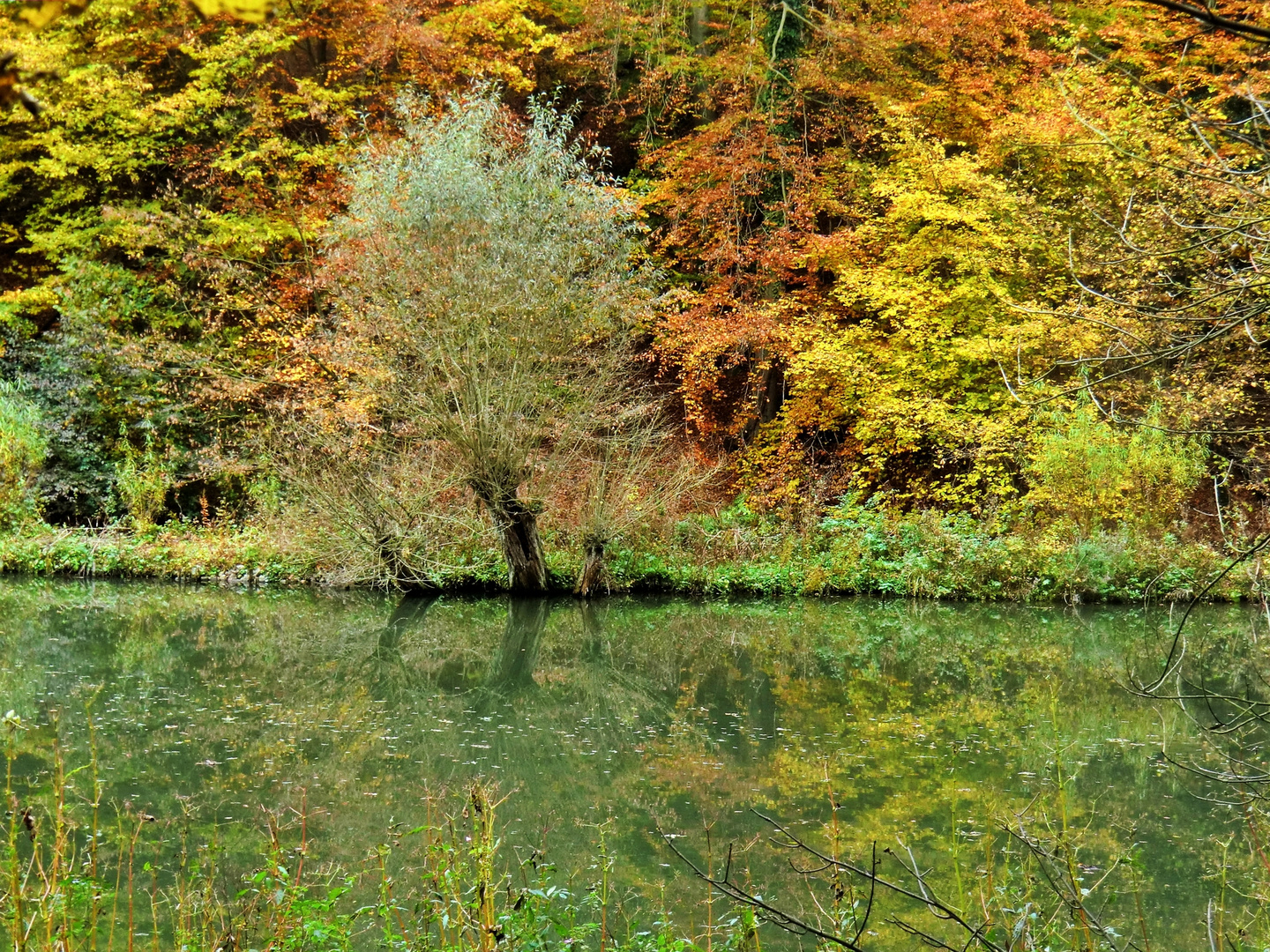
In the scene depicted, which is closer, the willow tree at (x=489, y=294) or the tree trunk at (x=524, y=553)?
the willow tree at (x=489, y=294)

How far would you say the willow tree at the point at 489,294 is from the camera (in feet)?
40.8

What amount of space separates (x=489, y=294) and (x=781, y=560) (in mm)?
5212

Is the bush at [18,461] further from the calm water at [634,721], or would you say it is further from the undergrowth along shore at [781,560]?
the calm water at [634,721]

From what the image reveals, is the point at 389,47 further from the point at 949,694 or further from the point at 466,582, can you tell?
the point at 949,694

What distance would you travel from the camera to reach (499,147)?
15.4 m

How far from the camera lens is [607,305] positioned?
15023mm

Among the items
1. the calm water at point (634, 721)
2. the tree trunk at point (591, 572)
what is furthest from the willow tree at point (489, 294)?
the calm water at point (634, 721)

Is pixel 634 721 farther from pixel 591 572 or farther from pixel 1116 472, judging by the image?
pixel 1116 472

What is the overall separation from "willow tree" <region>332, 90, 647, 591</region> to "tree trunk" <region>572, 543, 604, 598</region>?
0.49 m

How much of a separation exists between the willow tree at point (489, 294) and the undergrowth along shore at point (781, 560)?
1597 mm

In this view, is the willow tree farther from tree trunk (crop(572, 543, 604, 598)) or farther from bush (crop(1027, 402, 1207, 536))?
bush (crop(1027, 402, 1207, 536))

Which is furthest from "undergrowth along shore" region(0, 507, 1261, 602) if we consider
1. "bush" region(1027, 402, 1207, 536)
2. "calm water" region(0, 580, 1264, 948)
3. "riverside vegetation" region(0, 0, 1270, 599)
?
"calm water" region(0, 580, 1264, 948)

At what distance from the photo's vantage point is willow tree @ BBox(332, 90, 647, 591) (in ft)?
40.8

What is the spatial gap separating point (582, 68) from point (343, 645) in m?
13.4
